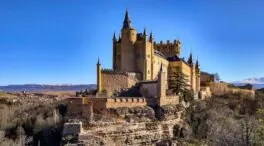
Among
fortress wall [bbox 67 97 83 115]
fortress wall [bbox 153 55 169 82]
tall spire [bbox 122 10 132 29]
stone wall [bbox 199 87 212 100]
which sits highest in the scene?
tall spire [bbox 122 10 132 29]

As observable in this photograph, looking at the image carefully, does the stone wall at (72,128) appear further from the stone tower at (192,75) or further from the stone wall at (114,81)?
the stone tower at (192,75)

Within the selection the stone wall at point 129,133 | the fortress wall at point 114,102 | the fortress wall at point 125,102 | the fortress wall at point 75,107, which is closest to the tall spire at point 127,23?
the fortress wall at point 125,102

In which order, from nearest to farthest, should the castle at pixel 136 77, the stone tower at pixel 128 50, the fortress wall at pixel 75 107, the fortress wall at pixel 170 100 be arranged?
1. the fortress wall at pixel 75 107
2. the castle at pixel 136 77
3. the fortress wall at pixel 170 100
4. the stone tower at pixel 128 50

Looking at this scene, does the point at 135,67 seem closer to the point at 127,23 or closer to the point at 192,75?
the point at 127,23

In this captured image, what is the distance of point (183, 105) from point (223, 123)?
5918 millimetres

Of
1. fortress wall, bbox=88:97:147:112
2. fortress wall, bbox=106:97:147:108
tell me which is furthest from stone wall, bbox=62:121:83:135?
fortress wall, bbox=106:97:147:108

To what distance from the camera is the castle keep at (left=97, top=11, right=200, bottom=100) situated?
51.5 meters

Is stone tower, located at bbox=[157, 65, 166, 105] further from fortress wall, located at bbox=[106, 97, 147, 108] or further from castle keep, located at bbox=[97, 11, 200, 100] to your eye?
fortress wall, located at bbox=[106, 97, 147, 108]

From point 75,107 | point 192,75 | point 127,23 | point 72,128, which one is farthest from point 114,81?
point 192,75

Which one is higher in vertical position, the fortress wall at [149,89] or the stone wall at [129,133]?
the fortress wall at [149,89]

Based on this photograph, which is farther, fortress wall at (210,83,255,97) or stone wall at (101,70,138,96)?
fortress wall at (210,83,255,97)

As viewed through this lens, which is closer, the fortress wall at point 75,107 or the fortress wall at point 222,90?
the fortress wall at point 75,107

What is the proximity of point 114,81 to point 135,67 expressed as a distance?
7.01m

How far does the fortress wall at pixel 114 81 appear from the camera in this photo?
5144cm
